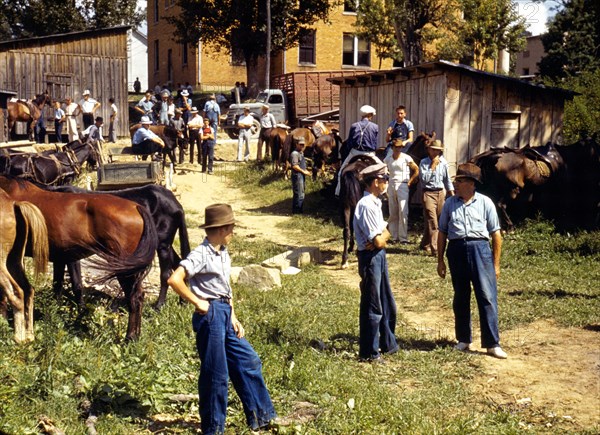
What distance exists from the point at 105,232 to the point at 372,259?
2.89 meters

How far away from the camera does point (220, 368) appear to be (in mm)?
6016

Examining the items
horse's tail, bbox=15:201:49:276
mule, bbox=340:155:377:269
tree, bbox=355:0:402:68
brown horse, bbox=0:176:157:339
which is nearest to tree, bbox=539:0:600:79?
tree, bbox=355:0:402:68

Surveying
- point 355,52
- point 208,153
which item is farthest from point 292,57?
point 208,153

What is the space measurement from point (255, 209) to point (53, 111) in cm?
1335

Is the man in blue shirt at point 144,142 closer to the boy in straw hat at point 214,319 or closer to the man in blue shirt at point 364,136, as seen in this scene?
the man in blue shirt at point 364,136

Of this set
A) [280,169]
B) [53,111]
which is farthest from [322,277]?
[53,111]

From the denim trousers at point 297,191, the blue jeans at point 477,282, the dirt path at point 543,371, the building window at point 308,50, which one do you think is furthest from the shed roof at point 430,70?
the building window at point 308,50

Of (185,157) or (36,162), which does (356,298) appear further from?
(185,157)

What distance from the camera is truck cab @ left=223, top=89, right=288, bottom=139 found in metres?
32.5

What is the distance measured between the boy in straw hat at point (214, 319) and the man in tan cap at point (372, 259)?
7.18 ft

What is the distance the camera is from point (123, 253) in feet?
28.0

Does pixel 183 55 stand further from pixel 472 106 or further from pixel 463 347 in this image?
pixel 463 347

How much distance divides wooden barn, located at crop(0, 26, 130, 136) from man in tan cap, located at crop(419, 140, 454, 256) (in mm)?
19815

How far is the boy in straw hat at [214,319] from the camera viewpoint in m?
6.00
